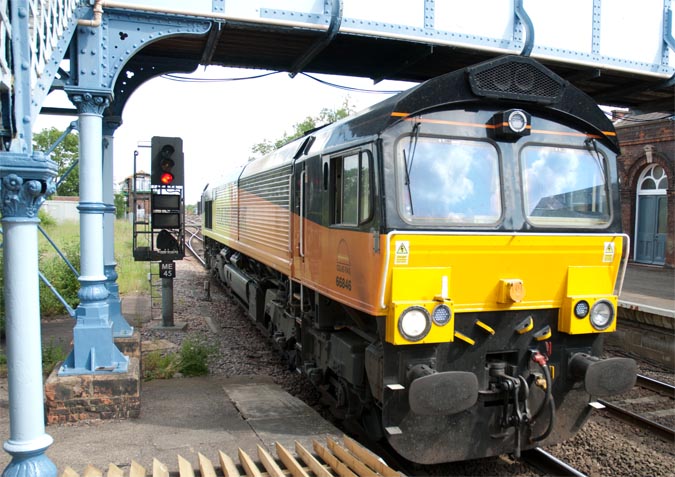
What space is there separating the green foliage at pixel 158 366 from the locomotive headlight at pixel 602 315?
5.23m

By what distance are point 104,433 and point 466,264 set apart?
3.53m

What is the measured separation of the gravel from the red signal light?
2741 millimetres

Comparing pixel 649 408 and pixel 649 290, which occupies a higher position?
pixel 649 290

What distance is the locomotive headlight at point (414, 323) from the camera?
4.61 metres

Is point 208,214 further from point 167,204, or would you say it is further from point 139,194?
point 167,204

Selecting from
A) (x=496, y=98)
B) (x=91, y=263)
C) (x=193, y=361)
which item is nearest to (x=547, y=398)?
(x=496, y=98)

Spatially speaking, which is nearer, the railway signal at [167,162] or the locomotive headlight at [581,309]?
the locomotive headlight at [581,309]

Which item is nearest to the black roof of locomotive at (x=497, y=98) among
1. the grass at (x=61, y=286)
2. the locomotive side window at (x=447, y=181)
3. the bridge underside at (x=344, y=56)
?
the locomotive side window at (x=447, y=181)

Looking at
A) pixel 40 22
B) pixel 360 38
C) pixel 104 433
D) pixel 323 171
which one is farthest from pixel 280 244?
pixel 40 22

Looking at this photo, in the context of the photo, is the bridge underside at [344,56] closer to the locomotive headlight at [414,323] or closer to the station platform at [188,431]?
the locomotive headlight at [414,323]

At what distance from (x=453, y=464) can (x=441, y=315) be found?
181cm

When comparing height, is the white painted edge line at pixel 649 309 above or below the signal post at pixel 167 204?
below

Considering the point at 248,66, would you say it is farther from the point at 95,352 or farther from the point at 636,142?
the point at 636,142

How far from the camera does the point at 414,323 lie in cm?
464
